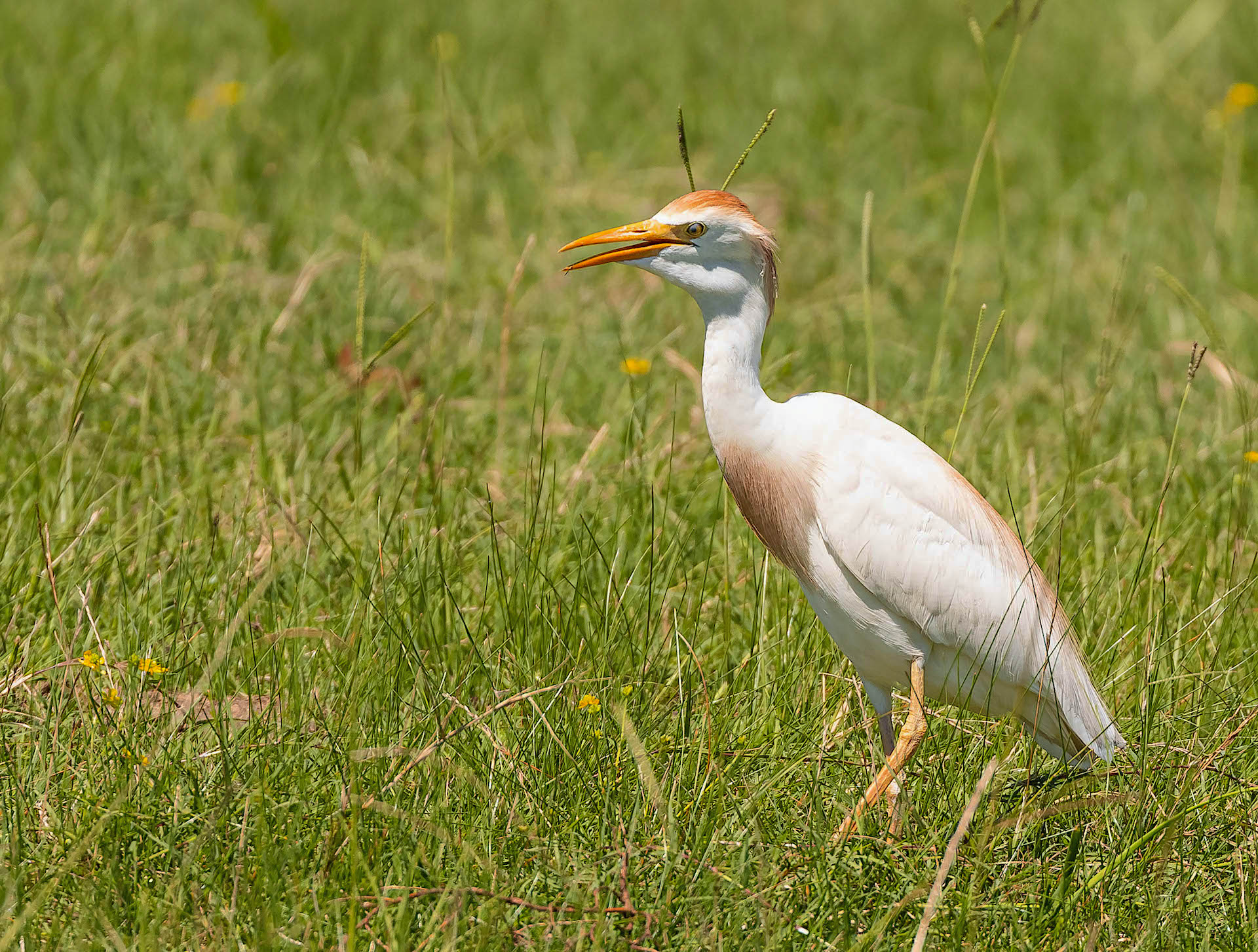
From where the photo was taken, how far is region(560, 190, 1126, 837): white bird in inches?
116

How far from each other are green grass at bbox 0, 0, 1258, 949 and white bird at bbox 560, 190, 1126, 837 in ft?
0.46

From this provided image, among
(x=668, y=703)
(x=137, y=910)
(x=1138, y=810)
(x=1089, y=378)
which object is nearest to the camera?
(x=137, y=910)

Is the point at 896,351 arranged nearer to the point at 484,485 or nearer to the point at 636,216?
the point at 636,216

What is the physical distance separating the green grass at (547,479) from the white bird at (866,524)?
0.46 feet

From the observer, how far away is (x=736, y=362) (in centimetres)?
296

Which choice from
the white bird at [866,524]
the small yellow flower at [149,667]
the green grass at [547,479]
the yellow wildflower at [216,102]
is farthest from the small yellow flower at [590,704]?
the yellow wildflower at [216,102]

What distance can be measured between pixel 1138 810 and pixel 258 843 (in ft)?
5.20

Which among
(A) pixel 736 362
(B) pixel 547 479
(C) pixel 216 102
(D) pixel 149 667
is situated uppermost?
(A) pixel 736 362

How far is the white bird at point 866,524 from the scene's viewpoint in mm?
2947

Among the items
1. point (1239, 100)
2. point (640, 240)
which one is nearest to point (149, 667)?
point (640, 240)

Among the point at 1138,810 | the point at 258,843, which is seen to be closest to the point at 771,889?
the point at 1138,810

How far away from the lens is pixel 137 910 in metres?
2.33

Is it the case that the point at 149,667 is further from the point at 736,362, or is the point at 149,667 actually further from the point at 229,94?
the point at 229,94

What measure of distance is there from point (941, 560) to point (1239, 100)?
5381mm
